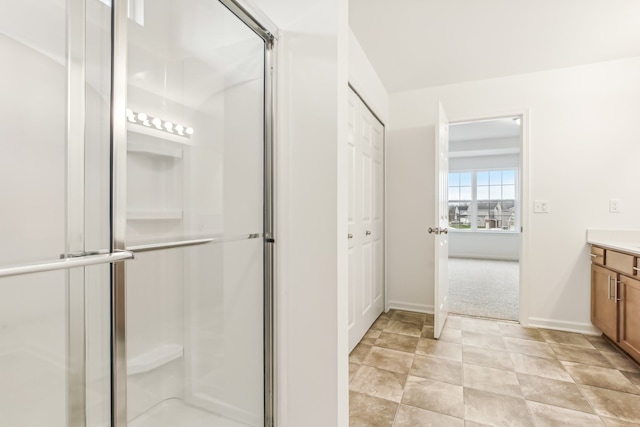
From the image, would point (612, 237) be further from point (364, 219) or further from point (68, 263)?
point (68, 263)

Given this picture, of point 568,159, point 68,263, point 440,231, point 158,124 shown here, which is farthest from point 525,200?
point 68,263

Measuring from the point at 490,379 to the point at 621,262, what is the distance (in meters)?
1.33

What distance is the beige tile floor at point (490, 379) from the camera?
1.61 m

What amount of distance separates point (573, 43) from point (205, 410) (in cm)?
341

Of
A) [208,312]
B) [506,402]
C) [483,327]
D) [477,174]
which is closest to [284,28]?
[208,312]

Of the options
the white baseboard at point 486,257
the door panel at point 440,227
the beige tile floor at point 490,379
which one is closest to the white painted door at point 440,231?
the door panel at point 440,227

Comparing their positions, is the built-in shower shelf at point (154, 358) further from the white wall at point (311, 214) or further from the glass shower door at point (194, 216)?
the white wall at point (311, 214)

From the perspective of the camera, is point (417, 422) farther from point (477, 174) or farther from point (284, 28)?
point (477, 174)

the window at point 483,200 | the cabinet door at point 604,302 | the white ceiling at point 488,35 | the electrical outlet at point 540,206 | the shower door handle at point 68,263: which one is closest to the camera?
the shower door handle at point 68,263

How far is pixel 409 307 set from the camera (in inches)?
130

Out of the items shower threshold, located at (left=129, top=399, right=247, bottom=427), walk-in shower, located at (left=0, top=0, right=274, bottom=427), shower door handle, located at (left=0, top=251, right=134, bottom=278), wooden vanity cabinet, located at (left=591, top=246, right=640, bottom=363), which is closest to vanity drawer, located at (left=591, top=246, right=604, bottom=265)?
wooden vanity cabinet, located at (left=591, top=246, right=640, bottom=363)

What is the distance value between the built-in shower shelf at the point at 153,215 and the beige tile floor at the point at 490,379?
1.37 meters

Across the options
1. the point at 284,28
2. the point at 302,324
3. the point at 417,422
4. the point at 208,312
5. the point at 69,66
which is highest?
the point at 284,28

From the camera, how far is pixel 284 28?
1351 mm
